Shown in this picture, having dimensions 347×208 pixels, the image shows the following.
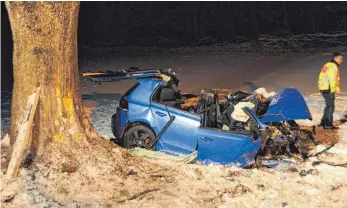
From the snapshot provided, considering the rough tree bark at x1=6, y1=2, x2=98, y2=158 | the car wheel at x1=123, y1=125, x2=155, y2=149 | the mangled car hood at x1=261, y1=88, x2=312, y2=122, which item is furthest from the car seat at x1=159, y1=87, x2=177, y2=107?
the rough tree bark at x1=6, y1=2, x2=98, y2=158

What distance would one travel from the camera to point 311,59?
18.7 m

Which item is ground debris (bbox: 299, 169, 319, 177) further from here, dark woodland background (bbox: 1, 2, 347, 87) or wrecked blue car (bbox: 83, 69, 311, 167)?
dark woodland background (bbox: 1, 2, 347, 87)

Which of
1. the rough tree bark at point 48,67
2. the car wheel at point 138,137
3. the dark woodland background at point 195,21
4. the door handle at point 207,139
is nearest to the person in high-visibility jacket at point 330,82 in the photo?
the door handle at point 207,139

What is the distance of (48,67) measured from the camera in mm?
5711

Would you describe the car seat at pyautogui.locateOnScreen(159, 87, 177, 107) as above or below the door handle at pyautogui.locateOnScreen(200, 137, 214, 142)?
above

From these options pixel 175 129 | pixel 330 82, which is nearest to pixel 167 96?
pixel 175 129

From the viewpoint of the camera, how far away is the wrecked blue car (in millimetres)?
6551

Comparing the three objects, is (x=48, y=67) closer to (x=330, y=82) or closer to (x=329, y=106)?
(x=330, y=82)

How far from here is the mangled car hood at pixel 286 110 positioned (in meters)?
6.66

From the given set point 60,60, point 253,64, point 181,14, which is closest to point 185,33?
point 181,14

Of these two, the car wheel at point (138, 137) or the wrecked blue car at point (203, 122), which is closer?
the wrecked blue car at point (203, 122)

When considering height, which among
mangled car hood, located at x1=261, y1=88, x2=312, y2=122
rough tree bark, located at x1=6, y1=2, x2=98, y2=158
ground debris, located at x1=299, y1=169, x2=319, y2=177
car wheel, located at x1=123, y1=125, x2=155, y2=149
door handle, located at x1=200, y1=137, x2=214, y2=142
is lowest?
ground debris, located at x1=299, y1=169, x2=319, y2=177

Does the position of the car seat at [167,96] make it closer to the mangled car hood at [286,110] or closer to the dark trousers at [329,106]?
the mangled car hood at [286,110]

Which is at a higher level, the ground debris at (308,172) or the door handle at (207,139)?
the door handle at (207,139)
